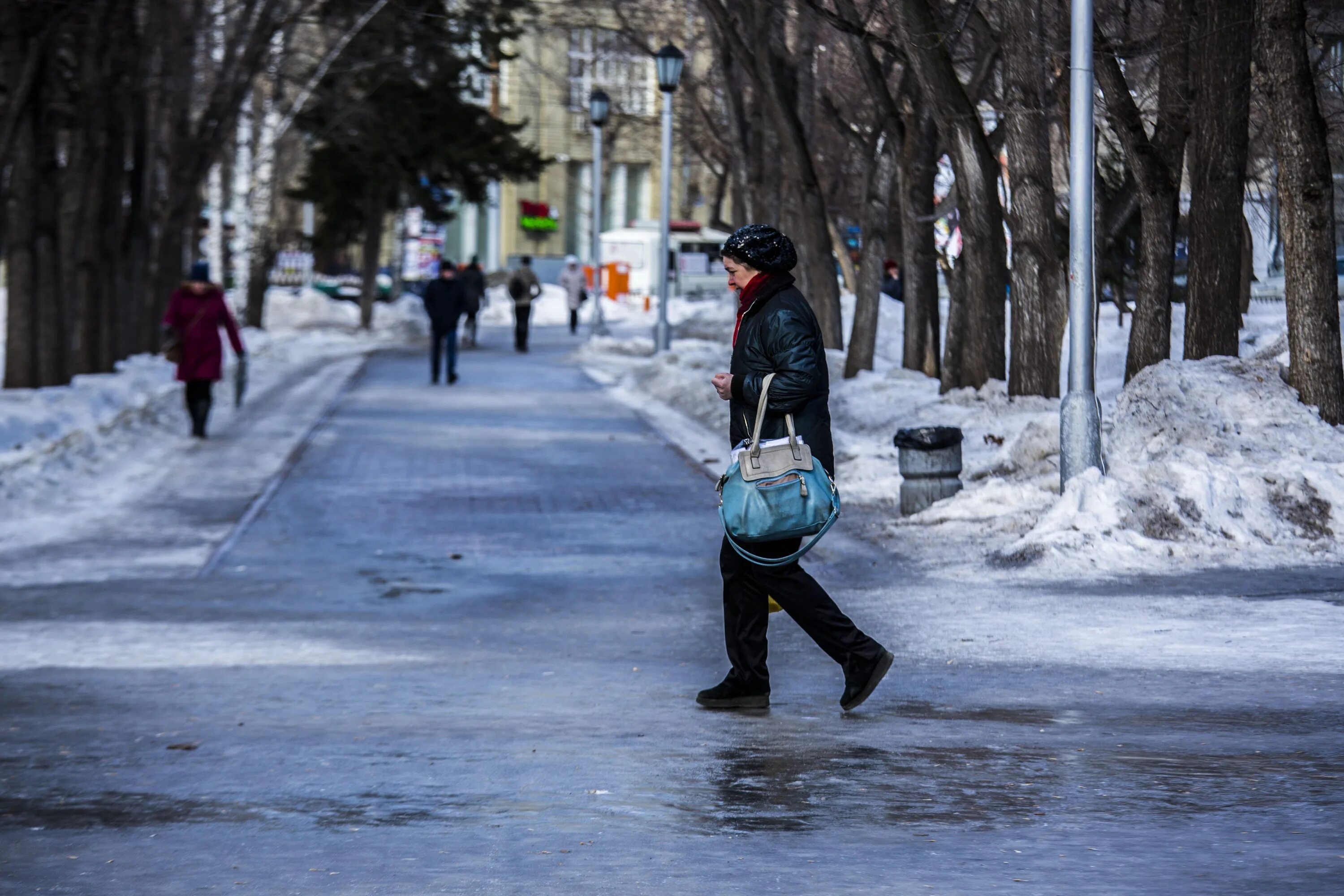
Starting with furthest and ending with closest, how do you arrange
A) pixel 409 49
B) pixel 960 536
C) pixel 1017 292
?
1. pixel 409 49
2. pixel 1017 292
3. pixel 960 536

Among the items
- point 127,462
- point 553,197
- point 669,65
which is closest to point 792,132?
point 669,65

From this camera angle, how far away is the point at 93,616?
33.3ft

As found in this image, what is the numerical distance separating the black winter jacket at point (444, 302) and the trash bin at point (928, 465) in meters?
15.2

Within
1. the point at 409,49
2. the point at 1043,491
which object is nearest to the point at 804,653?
the point at 1043,491

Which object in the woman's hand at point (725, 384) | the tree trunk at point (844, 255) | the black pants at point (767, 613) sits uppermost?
the tree trunk at point (844, 255)

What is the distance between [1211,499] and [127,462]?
10189 mm

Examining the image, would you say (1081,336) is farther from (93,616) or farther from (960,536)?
(93,616)

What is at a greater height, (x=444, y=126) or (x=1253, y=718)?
(x=444, y=126)

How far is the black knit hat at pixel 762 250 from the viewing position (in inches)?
283

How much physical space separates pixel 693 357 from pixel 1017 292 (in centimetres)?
1175

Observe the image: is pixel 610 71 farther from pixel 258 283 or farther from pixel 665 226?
pixel 665 226

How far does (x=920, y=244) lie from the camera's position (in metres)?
23.2

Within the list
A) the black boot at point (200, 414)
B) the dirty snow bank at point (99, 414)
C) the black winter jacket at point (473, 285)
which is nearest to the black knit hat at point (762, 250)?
the dirty snow bank at point (99, 414)

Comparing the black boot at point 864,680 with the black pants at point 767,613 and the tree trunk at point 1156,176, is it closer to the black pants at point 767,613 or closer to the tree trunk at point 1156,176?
the black pants at point 767,613
